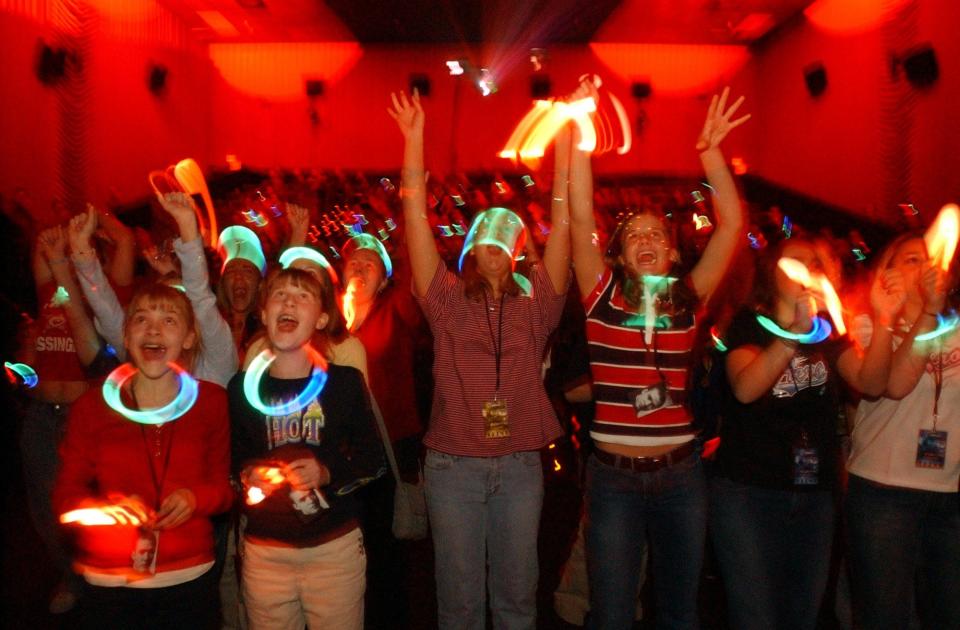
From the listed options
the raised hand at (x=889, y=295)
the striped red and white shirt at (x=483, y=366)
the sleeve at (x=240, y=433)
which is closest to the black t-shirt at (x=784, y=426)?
the raised hand at (x=889, y=295)

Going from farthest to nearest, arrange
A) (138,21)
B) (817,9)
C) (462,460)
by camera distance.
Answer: (817,9) < (138,21) < (462,460)

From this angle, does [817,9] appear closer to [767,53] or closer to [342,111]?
[767,53]

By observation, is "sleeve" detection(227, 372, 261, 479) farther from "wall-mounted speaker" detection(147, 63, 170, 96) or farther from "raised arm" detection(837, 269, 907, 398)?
"wall-mounted speaker" detection(147, 63, 170, 96)

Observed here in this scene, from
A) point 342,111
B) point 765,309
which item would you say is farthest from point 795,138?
point 765,309

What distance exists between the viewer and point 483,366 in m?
2.97

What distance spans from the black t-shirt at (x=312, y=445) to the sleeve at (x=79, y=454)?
16.9 inches

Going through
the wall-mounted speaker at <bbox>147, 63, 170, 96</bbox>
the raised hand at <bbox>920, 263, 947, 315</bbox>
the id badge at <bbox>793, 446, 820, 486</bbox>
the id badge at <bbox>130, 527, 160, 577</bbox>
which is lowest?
the id badge at <bbox>130, 527, 160, 577</bbox>

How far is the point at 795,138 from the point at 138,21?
1108 cm

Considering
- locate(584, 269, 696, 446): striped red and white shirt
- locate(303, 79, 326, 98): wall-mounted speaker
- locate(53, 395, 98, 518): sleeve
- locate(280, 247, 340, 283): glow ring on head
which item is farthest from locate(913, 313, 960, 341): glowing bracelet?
locate(303, 79, 326, 98): wall-mounted speaker

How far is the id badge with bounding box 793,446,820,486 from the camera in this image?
2.73 m

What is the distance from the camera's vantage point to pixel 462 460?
9.58 feet

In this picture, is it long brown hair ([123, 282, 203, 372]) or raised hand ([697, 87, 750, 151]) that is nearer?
long brown hair ([123, 282, 203, 372])

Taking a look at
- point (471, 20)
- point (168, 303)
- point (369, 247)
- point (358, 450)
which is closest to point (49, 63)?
point (471, 20)

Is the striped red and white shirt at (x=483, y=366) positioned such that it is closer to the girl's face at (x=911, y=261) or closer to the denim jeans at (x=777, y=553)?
the denim jeans at (x=777, y=553)
